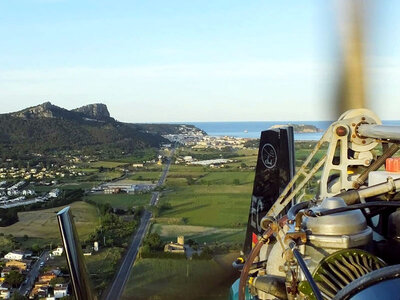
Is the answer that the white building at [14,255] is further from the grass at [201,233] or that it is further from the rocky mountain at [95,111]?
the rocky mountain at [95,111]

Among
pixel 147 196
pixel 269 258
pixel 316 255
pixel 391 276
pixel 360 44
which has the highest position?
pixel 360 44

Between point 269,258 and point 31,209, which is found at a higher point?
point 269,258

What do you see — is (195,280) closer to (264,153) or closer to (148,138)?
(264,153)

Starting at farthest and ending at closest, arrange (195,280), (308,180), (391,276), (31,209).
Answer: (31,209) → (195,280) → (308,180) → (391,276)

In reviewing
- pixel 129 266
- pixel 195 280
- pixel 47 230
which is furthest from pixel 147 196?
pixel 195 280

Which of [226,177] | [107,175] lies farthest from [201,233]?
[107,175]

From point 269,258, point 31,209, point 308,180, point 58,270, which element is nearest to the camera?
point 269,258

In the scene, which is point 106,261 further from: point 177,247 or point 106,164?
point 106,164

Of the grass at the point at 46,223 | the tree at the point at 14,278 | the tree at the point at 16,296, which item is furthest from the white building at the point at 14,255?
the tree at the point at 16,296
